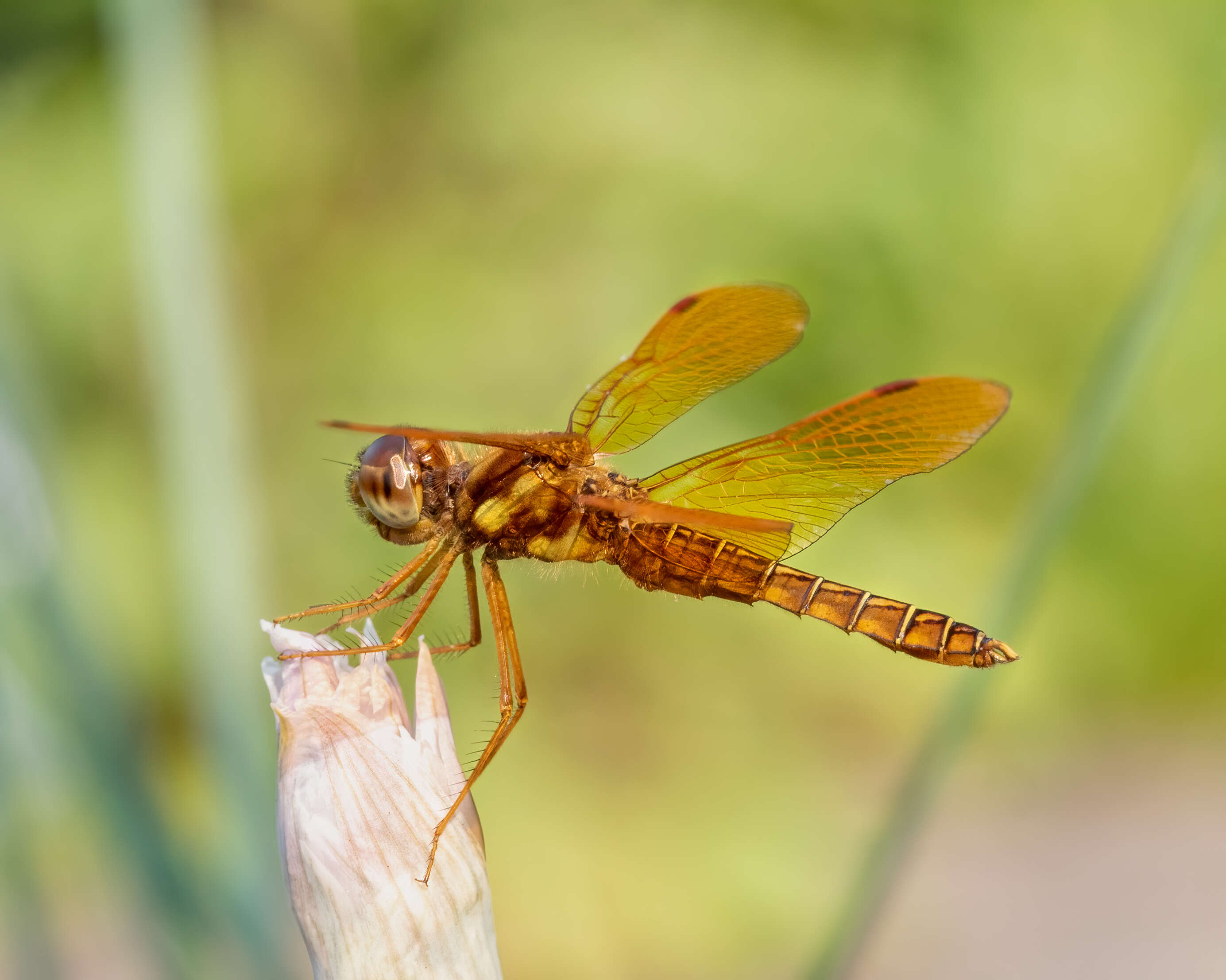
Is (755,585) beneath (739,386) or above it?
beneath

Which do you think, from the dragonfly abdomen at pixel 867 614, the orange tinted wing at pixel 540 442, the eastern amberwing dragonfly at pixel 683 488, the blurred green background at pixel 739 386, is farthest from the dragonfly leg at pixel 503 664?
the blurred green background at pixel 739 386

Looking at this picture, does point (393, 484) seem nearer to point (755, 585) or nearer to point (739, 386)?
point (755, 585)

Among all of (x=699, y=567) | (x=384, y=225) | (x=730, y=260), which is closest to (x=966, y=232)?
(x=730, y=260)

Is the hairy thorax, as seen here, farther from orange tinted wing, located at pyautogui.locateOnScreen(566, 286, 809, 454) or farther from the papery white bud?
the papery white bud

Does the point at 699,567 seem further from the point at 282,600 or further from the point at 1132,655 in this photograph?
the point at 1132,655

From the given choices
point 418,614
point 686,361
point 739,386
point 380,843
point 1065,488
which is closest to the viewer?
point 380,843

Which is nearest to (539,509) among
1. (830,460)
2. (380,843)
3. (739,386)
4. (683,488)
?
(683,488)

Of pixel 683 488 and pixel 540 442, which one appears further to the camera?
pixel 683 488

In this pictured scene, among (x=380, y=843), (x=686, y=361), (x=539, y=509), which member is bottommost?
(x=380, y=843)
